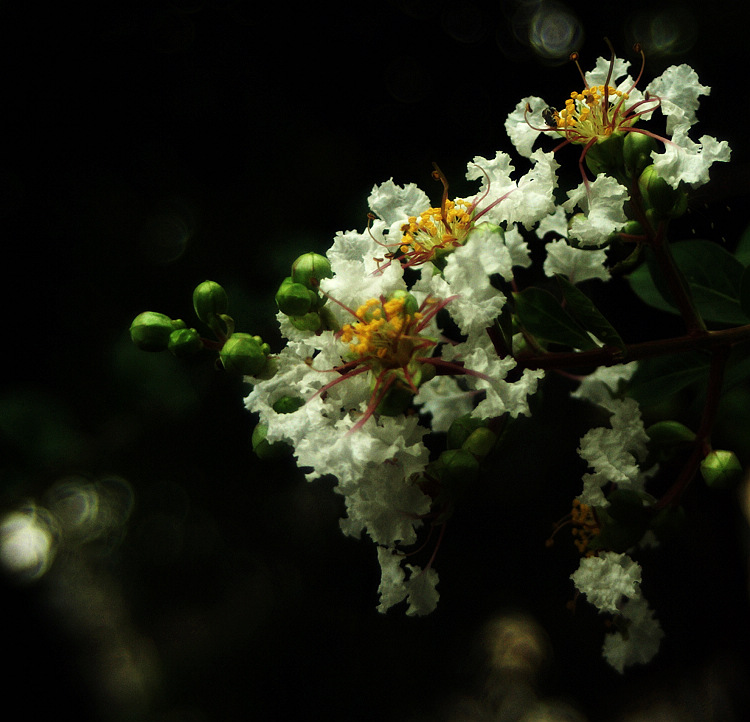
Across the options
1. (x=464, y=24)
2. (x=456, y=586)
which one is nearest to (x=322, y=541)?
(x=456, y=586)

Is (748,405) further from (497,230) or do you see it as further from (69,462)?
(69,462)

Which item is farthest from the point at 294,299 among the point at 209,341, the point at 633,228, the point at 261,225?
the point at 261,225

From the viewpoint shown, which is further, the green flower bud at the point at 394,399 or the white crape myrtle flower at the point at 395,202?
the white crape myrtle flower at the point at 395,202

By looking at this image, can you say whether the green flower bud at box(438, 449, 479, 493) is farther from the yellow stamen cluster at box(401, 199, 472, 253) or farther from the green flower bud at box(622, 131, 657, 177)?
the green flower bud at box(622, 131, 657, 177)

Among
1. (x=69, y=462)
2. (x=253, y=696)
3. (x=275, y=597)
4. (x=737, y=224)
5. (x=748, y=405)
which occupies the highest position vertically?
(x=69, y=462)

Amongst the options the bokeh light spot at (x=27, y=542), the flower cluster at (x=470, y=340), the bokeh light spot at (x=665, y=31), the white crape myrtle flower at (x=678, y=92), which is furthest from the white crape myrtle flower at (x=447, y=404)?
the bokeh light spot at (x=27, y=542)

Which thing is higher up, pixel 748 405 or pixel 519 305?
pixel 519 305

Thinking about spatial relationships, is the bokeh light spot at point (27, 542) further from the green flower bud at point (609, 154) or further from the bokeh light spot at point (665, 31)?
the bokeh light spot at point (665, 31)
